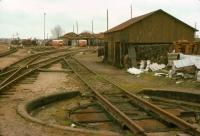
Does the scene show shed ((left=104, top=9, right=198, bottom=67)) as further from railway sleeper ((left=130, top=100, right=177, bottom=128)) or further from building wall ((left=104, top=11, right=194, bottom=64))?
railway sleeper ((left=130, top=100, right=177, bottom=128))

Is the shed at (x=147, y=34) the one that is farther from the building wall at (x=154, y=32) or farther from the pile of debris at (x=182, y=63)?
the pile of debris at (x=182, y=63)

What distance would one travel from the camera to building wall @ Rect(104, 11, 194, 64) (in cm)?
2125

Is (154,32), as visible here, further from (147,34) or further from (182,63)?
(182,63)

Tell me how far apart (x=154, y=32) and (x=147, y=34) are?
751mm

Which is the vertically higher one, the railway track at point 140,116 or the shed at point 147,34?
the shed at point 147,34

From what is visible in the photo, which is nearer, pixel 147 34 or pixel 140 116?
pixel 140 116

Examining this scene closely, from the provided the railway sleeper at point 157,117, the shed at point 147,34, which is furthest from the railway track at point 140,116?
the shed at point 147,34

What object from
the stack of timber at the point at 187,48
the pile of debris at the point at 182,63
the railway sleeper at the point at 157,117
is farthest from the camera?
the stack of timber at the point at 187,48

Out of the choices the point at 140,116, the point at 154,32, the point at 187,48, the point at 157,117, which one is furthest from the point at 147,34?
the point at 157,117

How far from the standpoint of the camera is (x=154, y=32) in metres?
22.3

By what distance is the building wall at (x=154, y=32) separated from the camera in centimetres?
2125

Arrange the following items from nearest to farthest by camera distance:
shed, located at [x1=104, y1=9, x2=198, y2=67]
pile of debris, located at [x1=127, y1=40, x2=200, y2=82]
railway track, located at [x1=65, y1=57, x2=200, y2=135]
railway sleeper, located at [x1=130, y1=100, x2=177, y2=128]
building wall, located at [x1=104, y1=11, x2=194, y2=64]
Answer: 1. railway track, located at [x1=65, y1=57, x2=200, y2=135]
2. railway sleeper, located at [x1=130, y1=100, x2=177, y2=128]
3. pile of debris, located at [x1=127, y1=40, x2=200, y2=82]
4. shed, located at [x1=104, y1=9, x2=198, y2=67]
5. building wall, located at [x1=104, y1=11, x2=194, y2=64]

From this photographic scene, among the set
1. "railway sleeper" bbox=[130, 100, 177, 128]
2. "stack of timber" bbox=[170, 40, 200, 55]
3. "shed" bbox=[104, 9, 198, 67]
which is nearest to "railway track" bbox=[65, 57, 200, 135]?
"railway sleeper" bbox=[130, 100, 177, 128]

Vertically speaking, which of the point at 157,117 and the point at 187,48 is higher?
the point at 187,48
